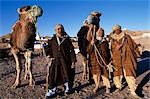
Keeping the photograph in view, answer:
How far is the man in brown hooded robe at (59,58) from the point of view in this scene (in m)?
10.0

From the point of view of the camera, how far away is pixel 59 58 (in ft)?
33.0

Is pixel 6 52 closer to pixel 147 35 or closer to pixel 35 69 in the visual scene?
pixel 35 69

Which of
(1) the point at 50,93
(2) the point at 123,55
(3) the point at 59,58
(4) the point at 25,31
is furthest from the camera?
(2) the point at 123,55

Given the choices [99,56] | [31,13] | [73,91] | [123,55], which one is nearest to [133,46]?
[123,55]

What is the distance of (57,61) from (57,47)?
1.22 feet

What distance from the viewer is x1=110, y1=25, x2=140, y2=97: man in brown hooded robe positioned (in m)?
10.5

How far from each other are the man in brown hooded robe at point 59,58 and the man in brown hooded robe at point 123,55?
1.35 meters

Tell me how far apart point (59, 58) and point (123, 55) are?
6.06 ft

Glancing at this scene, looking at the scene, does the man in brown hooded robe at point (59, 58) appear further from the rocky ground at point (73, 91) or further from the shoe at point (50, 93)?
the rocky ground at point (73, 91)

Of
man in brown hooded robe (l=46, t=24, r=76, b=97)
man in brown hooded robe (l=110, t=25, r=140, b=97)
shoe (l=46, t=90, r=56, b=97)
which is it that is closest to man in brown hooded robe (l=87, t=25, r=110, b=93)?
man in brown hooded robe (l=110, t=25, r=140, b=97)

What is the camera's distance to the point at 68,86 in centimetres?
1030

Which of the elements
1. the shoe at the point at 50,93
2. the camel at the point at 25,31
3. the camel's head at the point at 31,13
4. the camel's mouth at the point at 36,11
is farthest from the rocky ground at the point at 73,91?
the camel's mouth at the point at 36,11

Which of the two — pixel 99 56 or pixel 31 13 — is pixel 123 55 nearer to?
pixel 99 56

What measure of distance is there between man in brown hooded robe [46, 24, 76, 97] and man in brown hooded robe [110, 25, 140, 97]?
135cm
